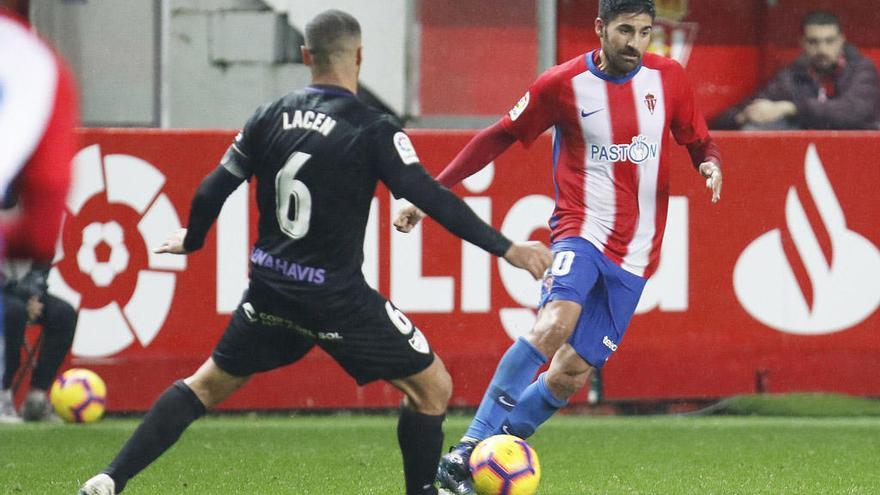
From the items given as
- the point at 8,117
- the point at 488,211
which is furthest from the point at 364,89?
the point at 8,117

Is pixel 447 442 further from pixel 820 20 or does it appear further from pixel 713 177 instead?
pixel 820 20

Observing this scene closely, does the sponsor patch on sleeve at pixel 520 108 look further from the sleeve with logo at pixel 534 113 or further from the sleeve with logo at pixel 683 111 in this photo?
the sleeve with logo at pixel 683 111

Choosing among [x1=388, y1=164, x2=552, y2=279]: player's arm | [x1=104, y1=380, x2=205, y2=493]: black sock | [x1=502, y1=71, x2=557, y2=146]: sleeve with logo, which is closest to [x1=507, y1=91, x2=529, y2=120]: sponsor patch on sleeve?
[x1=502, y1=71, x2=557, y2=146]: sleeve with logo

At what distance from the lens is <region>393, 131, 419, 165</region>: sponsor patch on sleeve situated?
5297mm

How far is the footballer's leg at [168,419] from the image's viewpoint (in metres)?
5.50

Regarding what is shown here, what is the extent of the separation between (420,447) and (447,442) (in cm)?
271

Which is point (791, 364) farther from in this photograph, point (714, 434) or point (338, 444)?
point (338, 444)

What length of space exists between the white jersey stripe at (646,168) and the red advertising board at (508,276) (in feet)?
8.69

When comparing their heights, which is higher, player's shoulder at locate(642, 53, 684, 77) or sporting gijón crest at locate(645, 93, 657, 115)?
player's shoulder at locate(642, 53, 684, 77)

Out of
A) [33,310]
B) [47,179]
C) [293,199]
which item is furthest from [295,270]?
[33,310]

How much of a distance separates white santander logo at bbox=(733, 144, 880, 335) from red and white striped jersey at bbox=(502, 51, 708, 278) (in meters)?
2.91

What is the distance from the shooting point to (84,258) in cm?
A: 915

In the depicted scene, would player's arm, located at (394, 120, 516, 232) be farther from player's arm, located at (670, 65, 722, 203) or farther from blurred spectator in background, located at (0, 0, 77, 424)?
blurred spectator in background, located at (0, 0, 77, 424)

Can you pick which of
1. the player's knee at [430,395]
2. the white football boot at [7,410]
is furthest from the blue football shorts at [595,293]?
the white football boot at [7,410]
